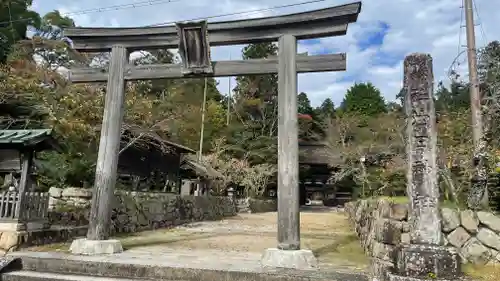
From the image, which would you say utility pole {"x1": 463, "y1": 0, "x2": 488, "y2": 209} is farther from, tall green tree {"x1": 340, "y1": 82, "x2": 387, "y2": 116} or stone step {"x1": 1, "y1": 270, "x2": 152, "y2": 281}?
tall green tree {"x1": 340, "y1": 82, "x2": 387, "y2": 116}

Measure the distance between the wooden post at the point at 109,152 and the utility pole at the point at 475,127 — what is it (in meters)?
6.41

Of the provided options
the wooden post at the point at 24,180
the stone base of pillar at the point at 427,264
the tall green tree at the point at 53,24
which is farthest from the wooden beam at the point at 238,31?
the tall green tree at the point at 53,24

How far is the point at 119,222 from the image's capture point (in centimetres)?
1090

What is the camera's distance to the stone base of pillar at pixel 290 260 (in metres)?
5.53

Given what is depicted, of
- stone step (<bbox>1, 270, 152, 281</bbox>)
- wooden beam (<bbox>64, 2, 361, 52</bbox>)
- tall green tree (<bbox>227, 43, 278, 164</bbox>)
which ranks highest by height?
tall green tree (<bbox>227, 43, 278, 164</bbox>)

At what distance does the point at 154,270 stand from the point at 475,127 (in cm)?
812

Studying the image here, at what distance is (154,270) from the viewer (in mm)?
5176

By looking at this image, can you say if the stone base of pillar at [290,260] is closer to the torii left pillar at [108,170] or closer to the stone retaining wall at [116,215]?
the torii left pillar at [108,170]

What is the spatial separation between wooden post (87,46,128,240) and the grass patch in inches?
233

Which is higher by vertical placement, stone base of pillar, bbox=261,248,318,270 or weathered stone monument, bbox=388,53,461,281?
weathered stone monument, bbox=388,53,461,281

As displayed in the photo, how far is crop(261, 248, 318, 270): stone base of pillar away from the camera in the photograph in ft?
18.1

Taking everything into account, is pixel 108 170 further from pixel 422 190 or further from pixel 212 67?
pixel 422 190

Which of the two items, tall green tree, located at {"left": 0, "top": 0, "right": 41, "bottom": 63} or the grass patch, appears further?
tall green tree, located at {"left": 0, "top": 0, "right": 41, "bottom": 63}

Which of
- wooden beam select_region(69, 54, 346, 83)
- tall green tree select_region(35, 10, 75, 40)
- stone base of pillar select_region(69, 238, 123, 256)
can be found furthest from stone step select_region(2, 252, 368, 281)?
tall green tree select_region(35, 10, 75, 40)
